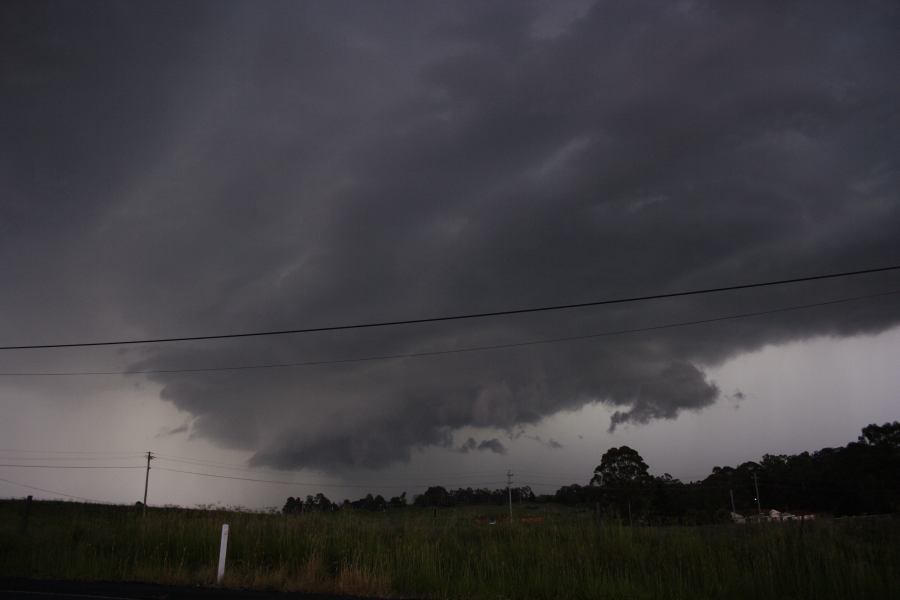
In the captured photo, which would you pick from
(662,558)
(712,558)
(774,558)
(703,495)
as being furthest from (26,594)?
(703,495)

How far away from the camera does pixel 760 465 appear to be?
331 ft

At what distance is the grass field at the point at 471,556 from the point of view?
13.9m

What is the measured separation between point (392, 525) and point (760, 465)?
9731 centimetres

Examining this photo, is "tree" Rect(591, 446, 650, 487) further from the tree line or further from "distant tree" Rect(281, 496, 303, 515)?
"distant tree" Rect(281, 496, 303, 515)

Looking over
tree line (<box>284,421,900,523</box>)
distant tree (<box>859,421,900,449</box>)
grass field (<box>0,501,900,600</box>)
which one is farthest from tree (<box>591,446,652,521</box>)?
grass field (<box>0,501,900,600</box>)

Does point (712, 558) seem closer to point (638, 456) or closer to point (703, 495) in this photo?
point (638, 456)

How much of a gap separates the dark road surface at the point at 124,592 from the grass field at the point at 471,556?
0.95 meters

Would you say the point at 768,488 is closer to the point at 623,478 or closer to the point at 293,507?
the point at 623,478

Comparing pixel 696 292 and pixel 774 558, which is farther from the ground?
pixel 696 292

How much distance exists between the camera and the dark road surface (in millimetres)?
13173

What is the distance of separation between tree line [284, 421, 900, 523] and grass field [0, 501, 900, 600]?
4991cm

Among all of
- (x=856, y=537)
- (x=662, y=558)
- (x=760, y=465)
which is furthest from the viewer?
(x=760, y=465)

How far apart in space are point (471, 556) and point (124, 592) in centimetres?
853

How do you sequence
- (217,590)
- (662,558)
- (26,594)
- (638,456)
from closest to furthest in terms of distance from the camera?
(26,594)
(217,590)
(662,558)
(638,456)
